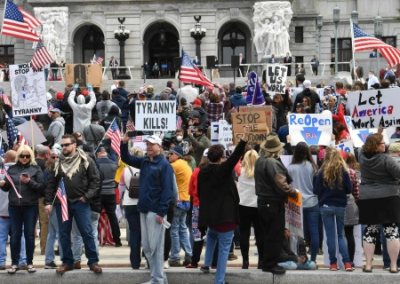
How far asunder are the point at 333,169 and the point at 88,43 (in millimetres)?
38631

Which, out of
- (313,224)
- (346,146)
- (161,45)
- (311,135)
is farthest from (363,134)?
(161,45)

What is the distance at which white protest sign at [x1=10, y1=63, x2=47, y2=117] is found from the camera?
19141mm

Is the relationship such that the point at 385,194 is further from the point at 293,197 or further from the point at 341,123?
the point at 341,123

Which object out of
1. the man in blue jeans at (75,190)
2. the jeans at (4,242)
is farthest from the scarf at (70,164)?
the jeans at (4,242)

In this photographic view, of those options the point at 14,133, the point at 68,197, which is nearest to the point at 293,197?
the point at 68,197

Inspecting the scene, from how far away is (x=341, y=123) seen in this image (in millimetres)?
19172

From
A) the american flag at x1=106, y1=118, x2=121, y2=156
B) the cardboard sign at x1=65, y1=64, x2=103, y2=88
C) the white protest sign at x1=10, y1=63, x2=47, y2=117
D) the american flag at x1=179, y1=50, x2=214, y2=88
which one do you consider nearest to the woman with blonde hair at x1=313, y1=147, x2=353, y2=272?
the american flag at x1=106, y1=118, x2=121, y2=156

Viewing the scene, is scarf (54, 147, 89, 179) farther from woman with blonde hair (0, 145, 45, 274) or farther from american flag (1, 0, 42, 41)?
american flag (1, 0, 42, 41)

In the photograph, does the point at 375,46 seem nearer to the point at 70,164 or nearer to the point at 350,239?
the point at 350,239

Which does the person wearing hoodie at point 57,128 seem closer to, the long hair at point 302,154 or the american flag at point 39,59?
the american flag at point 39,59

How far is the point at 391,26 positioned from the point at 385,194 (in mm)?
40838

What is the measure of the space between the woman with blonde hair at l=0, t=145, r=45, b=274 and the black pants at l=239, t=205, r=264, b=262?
9.56 ft

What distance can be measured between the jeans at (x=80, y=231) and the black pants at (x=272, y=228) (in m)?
2.39

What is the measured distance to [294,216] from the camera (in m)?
15.3
